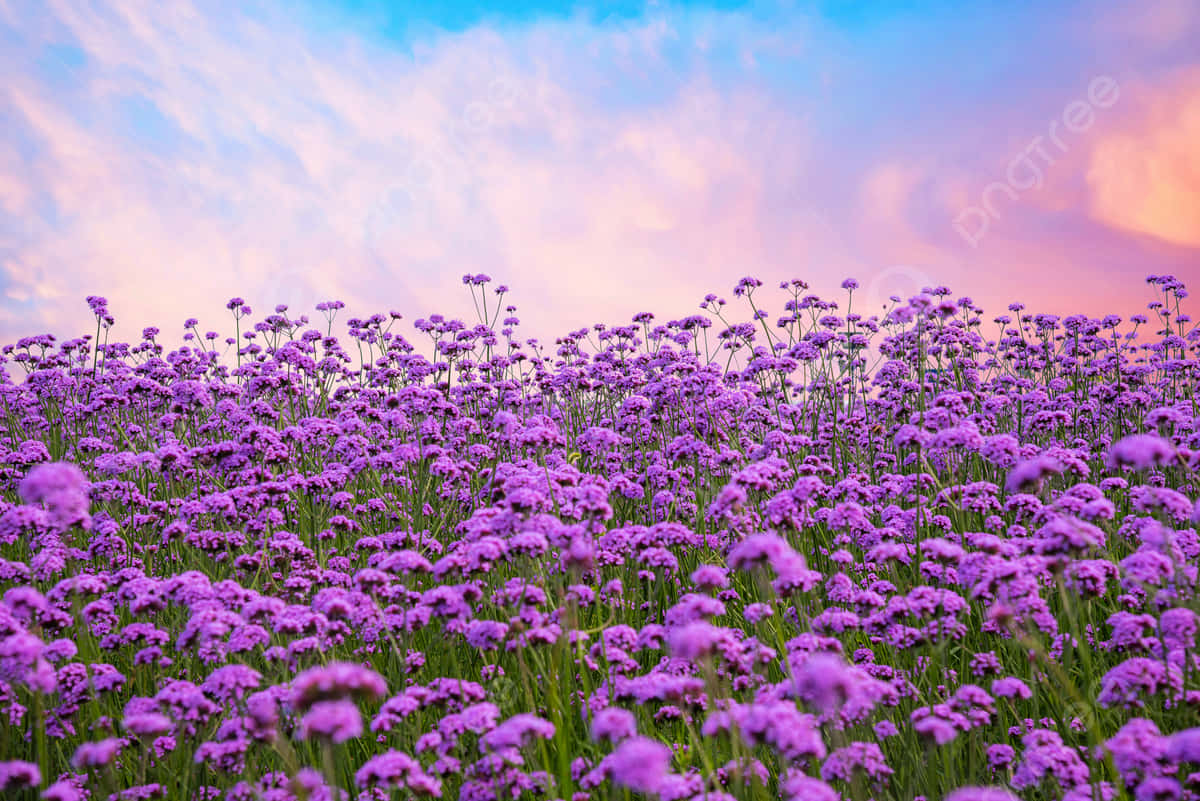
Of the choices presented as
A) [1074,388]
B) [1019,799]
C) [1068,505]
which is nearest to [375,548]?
[1019,799]

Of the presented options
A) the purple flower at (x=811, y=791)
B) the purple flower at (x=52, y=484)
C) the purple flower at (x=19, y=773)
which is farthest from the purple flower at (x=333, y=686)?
the purple flower at (x=52, y=484)

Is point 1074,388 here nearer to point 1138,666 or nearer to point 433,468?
point 1138,666

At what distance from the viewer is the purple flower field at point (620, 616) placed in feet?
12.1

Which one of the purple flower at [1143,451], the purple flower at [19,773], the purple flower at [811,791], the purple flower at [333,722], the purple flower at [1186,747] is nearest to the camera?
the purple flower at [333,722]

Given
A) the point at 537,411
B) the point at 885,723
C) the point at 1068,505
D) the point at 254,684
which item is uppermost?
the point at 537,411

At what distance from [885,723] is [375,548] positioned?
4.48 metres

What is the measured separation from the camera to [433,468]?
7637mm

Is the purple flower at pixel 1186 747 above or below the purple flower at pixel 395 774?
below

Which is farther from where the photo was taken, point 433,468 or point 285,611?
point 433,468

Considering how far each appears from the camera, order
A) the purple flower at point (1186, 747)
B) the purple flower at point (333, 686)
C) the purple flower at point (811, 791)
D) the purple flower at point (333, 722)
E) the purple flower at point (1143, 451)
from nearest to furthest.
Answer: the purple flower at point (333, 686) → the purple flower at point (333, 722) → the purple flower at point (811, 791) → the purple flower at point (1186, 747) → the purple flower at point (1143, 451)

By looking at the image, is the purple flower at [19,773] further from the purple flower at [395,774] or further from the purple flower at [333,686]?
the purple flower at [333,686]

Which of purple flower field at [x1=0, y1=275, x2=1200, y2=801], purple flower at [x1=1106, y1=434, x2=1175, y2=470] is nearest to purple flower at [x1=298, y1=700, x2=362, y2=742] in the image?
purple flower field at [x1=0, y1=275, x2=1200, y2=801]

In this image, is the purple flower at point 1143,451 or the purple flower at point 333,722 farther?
the purple flower at point 1143,451

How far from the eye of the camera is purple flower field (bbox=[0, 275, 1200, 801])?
3695 millimetres
